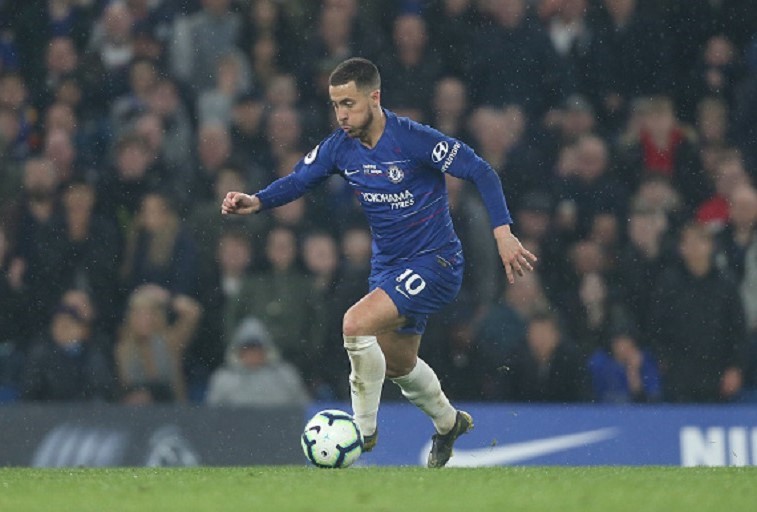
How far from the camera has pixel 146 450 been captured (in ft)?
32.0

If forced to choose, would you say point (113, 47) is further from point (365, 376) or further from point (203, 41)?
point (365, 376)

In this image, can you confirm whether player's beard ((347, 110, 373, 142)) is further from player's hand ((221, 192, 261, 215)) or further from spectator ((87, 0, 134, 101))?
spectator ((87, 0, 134, 101))

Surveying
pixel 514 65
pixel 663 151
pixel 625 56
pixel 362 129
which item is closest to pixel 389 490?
pixel 362 129

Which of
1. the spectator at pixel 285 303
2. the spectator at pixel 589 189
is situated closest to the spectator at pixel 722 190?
the spectator at pixel 589 189

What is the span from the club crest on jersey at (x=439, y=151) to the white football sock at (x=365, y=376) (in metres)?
0.81

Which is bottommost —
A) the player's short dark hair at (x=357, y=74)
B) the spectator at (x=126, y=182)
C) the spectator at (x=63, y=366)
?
the spectator at (x=63, y=366)

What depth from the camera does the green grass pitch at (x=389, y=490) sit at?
5215 mm

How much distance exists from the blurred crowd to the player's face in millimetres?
2996

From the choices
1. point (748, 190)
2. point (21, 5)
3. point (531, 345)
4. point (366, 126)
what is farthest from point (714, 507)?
point (21, 5)

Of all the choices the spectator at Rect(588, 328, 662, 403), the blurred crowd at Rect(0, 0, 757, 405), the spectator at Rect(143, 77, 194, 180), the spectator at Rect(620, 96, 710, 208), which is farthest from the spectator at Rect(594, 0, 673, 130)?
the spectator at Rect(143, 77, 194, 180)

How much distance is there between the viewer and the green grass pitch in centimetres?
521

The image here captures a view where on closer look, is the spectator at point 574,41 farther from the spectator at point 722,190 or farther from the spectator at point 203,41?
the spectator at point 203,41

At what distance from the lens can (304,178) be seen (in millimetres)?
7352

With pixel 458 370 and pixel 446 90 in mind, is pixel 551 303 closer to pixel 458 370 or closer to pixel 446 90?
pixel 458 370
